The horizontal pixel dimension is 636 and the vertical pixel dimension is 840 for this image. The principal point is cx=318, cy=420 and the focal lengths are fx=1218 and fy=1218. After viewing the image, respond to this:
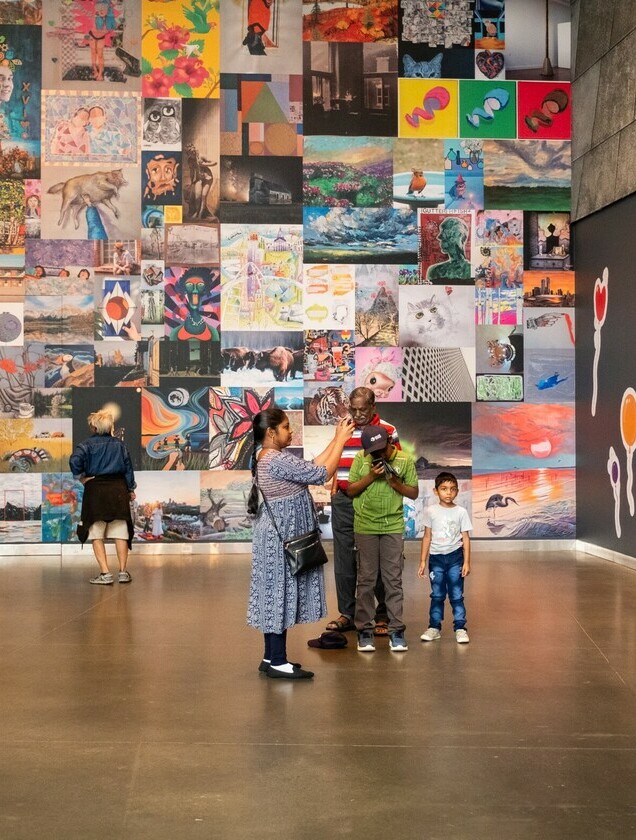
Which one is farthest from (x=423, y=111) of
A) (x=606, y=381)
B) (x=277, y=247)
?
(x=606, y=381)

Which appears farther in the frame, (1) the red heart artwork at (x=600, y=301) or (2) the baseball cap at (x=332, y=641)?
(1) the red heart artwork at (x=600, y=301)

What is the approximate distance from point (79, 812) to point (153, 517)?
8.69 m

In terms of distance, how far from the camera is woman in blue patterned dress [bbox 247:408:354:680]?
6375mm

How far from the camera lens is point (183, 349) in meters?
12.8

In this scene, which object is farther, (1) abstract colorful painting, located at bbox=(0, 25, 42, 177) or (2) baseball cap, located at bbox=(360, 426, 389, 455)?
(1) abstract colorful painting, located at bbox=(0, 25, 42, 177)

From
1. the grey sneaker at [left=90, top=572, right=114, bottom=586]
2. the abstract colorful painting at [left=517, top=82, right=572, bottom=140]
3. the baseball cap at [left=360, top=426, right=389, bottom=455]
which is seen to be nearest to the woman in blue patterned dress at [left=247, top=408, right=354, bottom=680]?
the baseball cap at [left=360, top=426, right=389, bottom=455]

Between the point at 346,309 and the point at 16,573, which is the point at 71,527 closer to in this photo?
the point at 16,573

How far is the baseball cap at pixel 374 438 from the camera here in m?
6.96

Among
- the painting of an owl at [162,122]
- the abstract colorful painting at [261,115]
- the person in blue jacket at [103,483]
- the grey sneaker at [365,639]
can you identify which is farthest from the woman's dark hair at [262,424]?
the painting of an owl at [162,122]

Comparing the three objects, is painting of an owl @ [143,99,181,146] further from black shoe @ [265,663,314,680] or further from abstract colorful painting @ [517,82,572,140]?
black shoe @ [265,663,314,680]

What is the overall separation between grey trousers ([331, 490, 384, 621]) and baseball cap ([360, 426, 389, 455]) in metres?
0.83

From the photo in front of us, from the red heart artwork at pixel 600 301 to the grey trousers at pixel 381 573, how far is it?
5771 mm

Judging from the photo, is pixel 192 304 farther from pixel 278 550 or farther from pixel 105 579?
pixel 278 550

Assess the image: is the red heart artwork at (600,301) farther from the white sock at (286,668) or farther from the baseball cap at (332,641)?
the white sock at (286,668)
